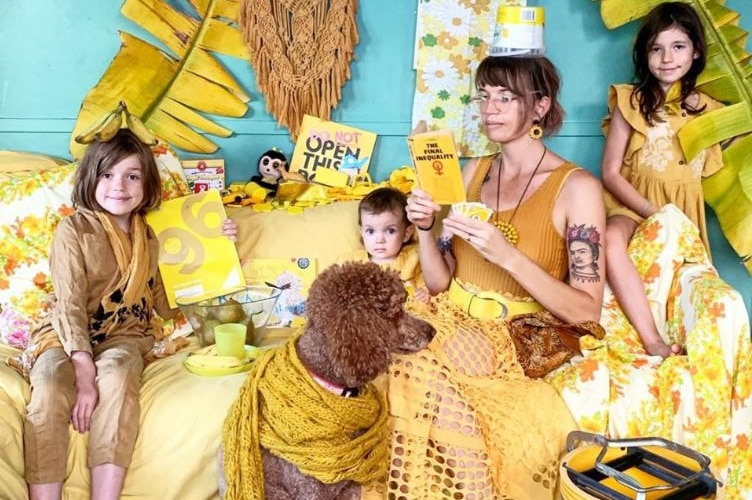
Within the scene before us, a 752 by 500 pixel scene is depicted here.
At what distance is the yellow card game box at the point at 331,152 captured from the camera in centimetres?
276

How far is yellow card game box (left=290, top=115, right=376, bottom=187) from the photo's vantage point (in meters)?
2.76

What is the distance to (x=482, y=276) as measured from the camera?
2.10 m

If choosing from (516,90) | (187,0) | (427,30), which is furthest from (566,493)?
(187,0)

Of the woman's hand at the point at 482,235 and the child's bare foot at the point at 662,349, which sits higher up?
the woman's hand at the point at 482,235

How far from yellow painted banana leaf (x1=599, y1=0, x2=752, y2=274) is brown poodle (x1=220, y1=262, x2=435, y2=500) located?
154 centimetres

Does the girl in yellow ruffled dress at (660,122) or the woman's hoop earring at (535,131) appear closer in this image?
the woman's hoop earring at (535,131)

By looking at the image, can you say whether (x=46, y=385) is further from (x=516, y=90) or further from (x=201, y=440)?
(x=516, y=90)

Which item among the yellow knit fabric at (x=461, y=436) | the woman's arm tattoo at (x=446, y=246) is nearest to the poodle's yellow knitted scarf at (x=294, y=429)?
the yellow knit fabric at (x=461, y=436)

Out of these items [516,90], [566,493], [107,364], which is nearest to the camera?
[566,493]

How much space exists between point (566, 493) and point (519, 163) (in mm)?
964

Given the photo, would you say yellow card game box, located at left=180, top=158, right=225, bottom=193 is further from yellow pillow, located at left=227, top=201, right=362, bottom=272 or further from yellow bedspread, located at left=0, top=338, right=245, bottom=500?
yellow bedspread, located at left=0, top=338, right=245, bottom=500

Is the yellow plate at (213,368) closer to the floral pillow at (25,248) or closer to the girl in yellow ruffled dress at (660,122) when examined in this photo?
the floral pillow at (25,248)

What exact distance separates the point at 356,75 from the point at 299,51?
0.24 metres

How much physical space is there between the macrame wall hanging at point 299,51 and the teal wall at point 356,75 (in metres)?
0.07
